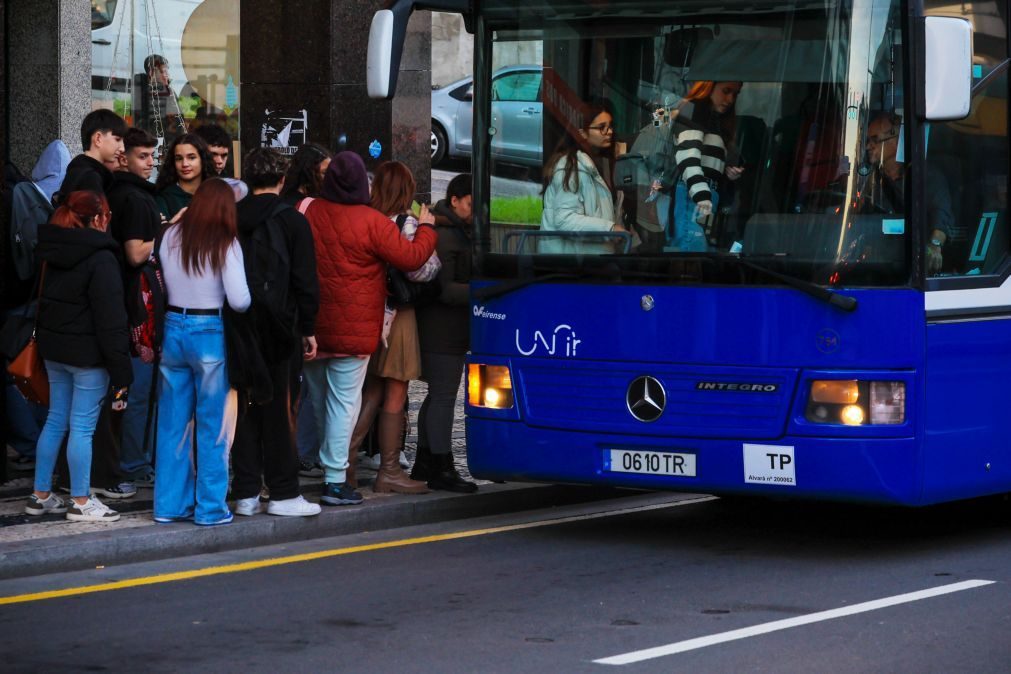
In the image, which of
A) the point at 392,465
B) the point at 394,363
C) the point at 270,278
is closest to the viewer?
the point at 270,278

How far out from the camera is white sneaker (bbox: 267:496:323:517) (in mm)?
9500

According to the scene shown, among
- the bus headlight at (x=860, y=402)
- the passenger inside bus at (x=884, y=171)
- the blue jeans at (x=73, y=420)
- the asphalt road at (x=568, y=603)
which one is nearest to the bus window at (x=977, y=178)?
the passenger inside bus at (x=884, y=171)

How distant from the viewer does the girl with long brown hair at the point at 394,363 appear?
1023 centimetres

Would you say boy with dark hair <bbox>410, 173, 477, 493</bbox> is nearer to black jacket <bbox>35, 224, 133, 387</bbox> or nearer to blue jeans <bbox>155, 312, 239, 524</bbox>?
blue jeans <bbox>155, 312, 239, 524</bbox>

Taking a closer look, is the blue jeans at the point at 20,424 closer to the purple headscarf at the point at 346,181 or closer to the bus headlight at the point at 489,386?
the purple headscarf at the point at 346,181

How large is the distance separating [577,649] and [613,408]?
2.31 meters

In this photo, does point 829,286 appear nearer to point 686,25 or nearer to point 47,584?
point 686,25

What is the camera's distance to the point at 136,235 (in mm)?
9570

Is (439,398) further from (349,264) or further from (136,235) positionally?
(136,235)

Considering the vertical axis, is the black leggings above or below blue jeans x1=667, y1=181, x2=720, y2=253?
below

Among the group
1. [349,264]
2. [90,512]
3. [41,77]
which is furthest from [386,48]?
[41,77]

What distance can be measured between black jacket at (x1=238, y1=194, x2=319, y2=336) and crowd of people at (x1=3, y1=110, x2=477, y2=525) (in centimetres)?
1

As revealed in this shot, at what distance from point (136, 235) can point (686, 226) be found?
114 inches

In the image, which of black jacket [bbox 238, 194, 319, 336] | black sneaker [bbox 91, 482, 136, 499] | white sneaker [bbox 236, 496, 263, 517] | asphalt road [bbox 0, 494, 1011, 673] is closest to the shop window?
black sneaker [bbox 91, 482, 136, 499]
